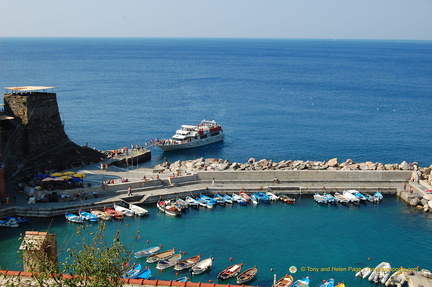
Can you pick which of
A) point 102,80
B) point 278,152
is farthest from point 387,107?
point 102,80

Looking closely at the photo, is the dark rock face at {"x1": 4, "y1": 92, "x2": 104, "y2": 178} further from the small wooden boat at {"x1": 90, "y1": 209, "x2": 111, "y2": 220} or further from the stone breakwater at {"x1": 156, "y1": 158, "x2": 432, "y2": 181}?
the stone breakwater at {"x1": 156, "y1": 158, "x2": 432, "y2": 181}

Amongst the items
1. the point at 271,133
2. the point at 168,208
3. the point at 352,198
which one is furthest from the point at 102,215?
the point at 271,133

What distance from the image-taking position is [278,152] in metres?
67.9

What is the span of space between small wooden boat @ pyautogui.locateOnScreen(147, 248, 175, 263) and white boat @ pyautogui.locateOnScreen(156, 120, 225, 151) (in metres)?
33.6

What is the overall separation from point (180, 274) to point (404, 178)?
2552 cm

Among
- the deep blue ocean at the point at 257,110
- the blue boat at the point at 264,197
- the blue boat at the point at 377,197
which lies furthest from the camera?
the deep blue ocean at the point at 257,110

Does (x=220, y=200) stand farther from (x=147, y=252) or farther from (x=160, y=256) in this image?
(x=160, y=256)

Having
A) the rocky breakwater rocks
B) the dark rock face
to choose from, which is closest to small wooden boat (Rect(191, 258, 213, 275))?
the rocky breakwater rocks

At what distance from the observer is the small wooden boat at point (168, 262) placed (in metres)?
32.0

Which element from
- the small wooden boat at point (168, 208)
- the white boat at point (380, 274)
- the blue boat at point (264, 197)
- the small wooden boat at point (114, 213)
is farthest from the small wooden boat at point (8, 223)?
the white boat at point (380, 274)

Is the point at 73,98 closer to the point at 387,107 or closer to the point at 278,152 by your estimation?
the point at 278,152

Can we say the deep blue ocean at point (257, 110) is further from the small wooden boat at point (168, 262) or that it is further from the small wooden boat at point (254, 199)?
the small wooden boat at point (168, 262)

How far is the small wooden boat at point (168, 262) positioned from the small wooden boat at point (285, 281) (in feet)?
21.0

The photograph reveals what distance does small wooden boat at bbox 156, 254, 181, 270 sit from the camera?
32.0 meters
